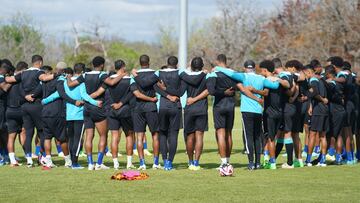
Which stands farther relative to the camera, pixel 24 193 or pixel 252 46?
pixel 252 46

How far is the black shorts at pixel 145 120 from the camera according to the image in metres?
17.4

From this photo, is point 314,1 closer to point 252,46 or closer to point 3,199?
point 252,46

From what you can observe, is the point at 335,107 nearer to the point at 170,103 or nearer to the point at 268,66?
the point at 268,66

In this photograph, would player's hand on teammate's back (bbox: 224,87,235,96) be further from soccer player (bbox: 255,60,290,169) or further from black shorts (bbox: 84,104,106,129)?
black shorts (bbox: 84,104,106,129)

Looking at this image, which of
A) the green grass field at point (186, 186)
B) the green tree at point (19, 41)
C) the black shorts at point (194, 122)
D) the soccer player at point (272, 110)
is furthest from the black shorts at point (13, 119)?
the green tree at point (19, 41)

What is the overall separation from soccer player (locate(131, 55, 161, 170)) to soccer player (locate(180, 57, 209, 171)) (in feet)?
2.19

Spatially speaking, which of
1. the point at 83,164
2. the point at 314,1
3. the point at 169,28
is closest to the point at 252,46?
the point at 314,1

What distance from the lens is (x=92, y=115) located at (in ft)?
57.1

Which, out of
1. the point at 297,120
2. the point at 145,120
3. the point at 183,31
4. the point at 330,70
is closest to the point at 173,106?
the point at 145,120

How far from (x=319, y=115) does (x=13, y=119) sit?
7.08 metres

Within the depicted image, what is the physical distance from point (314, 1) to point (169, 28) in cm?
2862

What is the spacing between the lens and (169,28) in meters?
94.4

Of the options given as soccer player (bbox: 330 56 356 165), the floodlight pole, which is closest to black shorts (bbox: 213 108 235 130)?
soccer player (bbox: 330 56 356 165)

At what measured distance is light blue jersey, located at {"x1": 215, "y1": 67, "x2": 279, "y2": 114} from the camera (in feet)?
55.0
